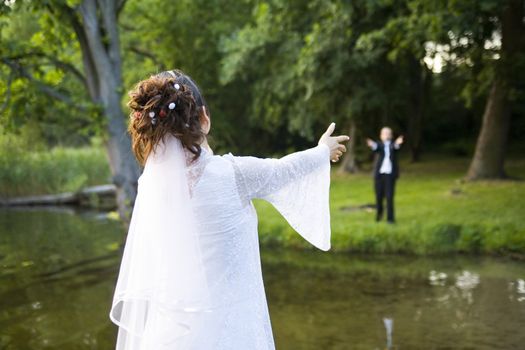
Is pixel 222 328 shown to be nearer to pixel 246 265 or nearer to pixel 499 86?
pixel 246 265

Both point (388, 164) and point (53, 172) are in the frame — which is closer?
point (388, 164)

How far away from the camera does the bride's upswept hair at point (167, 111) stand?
2.63m

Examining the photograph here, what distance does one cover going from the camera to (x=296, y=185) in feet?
10.2

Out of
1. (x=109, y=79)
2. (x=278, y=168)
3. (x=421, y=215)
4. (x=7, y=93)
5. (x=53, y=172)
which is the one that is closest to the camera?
(x=278, y=168)

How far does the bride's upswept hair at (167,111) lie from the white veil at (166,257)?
0.06 meters

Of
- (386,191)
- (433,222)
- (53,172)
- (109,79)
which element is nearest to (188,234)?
(109,79)

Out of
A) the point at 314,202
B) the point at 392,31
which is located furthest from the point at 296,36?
the point at 314,202

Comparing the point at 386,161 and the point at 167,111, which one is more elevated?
the point at 167,111

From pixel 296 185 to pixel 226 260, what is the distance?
22.5 inches

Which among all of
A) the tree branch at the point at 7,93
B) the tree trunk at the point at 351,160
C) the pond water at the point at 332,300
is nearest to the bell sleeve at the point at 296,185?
the pond water at the point at 332,300

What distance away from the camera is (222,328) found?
2.80 metres

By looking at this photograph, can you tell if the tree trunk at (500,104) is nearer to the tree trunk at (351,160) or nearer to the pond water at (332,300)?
the pond water at (332,300)

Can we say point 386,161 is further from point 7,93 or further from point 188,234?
point 188,234

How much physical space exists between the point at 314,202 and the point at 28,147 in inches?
627
